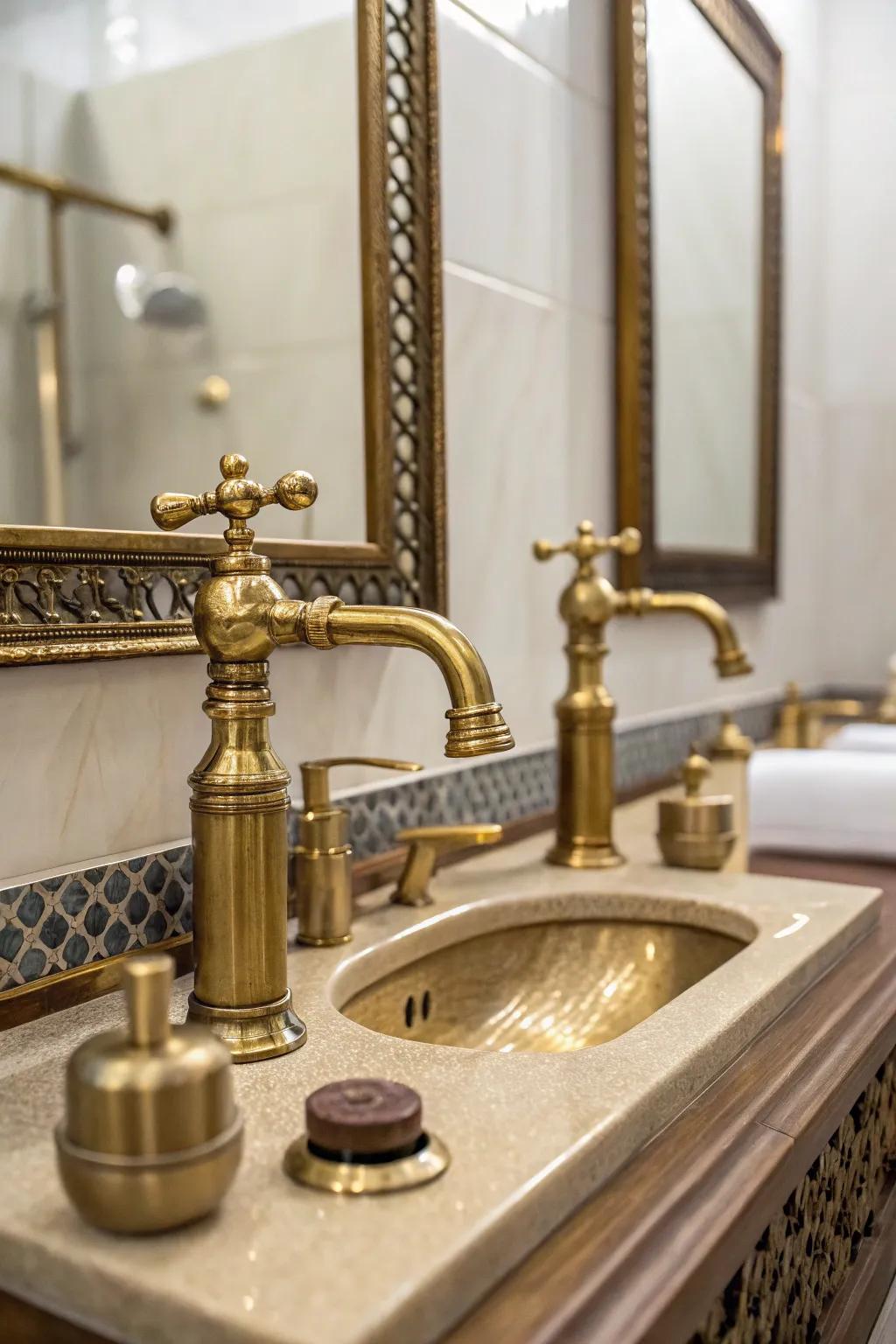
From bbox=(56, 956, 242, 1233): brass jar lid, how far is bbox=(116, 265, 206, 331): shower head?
0.60m

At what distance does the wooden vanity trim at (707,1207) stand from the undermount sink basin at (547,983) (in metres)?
0.16

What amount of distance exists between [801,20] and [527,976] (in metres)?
1.77

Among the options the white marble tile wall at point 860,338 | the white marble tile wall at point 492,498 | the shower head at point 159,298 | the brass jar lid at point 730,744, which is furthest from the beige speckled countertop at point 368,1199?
the white marble tile wall at point 860,338

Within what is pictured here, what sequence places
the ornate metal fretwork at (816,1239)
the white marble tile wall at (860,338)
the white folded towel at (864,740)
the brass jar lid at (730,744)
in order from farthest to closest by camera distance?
the white marble tile wall at (860,338)
the white folded towel at (864,740)
the brass jar lid at (730,744)
the ornate metal fretwork at (816,1239)

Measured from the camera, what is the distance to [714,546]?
1.70 m

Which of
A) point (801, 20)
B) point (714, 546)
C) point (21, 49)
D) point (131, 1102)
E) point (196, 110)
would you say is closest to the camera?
point (131, 1102)

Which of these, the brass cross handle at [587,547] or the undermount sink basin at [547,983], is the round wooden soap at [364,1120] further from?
the brass cross handle at [587,547]

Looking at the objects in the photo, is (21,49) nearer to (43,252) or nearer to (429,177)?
(43,252)

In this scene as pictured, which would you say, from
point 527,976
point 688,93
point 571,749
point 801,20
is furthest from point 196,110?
point 801,20

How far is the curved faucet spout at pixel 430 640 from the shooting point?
0.64 meters

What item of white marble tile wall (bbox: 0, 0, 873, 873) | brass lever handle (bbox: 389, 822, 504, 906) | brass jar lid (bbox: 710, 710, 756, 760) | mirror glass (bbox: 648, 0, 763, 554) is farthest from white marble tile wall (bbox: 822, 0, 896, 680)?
brass lever handle (bbox: 389, 822, 504, 906)

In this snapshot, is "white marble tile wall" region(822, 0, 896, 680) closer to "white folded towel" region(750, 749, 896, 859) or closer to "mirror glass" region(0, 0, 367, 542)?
"white folded towel" region(750, 749, 896, 859)

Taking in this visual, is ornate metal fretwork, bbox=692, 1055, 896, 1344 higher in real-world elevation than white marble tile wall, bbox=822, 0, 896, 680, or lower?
lower

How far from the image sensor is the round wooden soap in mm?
502
